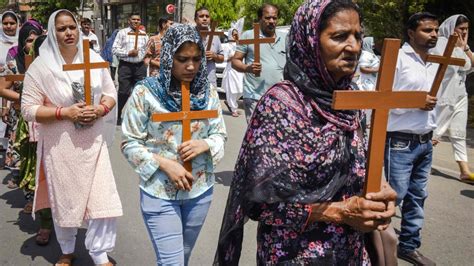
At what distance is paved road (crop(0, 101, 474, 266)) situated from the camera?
4.23 metres

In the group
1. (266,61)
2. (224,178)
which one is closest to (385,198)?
(266,61)

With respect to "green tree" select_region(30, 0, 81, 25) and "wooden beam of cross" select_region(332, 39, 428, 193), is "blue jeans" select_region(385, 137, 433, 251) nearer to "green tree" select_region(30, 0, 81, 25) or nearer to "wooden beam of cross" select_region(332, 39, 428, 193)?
"wooden beam of cross" select_region(332, 39, 428, 193)

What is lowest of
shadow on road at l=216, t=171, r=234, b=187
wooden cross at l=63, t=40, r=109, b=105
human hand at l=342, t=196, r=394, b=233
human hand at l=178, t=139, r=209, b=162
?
shadow on road at l=216, t=171, r=234, b=187

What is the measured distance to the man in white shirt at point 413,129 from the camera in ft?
12.7

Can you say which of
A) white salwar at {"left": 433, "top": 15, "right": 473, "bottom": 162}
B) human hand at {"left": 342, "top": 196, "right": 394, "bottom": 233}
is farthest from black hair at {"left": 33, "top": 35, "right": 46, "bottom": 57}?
white salwar at {"left": 433, "top": 15, "right": 473, "bottom": 162}

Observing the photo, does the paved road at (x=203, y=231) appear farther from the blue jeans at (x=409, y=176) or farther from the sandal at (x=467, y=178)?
the blue jeans at (x=409, y=176)

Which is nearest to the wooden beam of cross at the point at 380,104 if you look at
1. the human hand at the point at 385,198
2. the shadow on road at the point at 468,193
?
the human hand at the point at 385,198

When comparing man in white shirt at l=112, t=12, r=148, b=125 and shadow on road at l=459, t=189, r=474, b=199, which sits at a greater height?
man in white shirt at l=112, t=12, r=148, b=125

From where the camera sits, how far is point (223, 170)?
675 cm

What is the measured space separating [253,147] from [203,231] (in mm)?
2955

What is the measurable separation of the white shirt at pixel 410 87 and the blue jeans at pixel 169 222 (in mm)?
1759

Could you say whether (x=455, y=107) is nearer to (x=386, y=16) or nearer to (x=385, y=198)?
(x=385, y=198)

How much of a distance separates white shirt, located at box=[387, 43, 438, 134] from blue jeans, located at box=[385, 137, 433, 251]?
11 cm

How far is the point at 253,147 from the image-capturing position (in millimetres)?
1950
